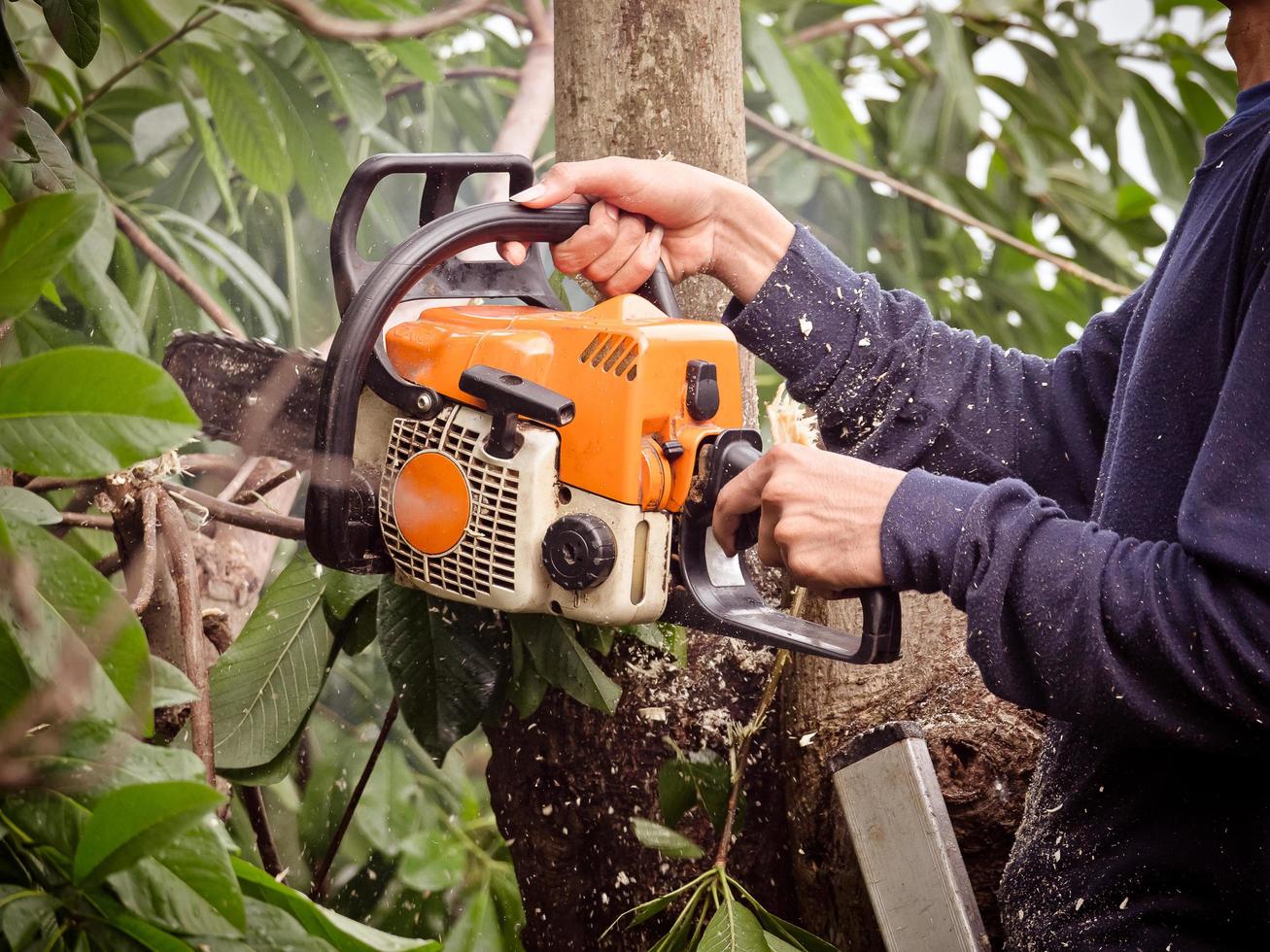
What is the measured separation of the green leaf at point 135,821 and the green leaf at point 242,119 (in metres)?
1.22

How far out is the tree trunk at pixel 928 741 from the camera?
3.84 ft

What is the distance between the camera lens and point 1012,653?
859mm

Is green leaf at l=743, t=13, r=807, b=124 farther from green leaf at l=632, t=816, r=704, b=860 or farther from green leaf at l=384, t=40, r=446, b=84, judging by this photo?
green leaf at l=632, t=816, r=704, b=860

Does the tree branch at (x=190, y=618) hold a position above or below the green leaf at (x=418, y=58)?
below

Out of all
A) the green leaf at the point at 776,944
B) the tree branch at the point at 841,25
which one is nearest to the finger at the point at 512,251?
the green leaf at the point at 776,944

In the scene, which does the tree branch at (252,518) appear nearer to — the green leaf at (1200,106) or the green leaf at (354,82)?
the green leaf at (354,82)

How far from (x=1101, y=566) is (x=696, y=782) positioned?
525 millimetres

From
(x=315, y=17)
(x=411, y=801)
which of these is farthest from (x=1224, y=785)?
(x=315, y=17)

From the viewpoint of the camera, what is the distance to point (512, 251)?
1180 mm

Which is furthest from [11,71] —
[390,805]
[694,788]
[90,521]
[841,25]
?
[841,25]

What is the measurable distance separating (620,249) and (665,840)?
2.04ft

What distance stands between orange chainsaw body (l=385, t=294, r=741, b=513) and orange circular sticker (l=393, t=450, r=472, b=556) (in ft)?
0.22

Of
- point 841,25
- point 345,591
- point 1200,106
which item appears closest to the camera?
point 345,591

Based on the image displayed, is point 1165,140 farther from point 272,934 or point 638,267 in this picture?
point 272,934
